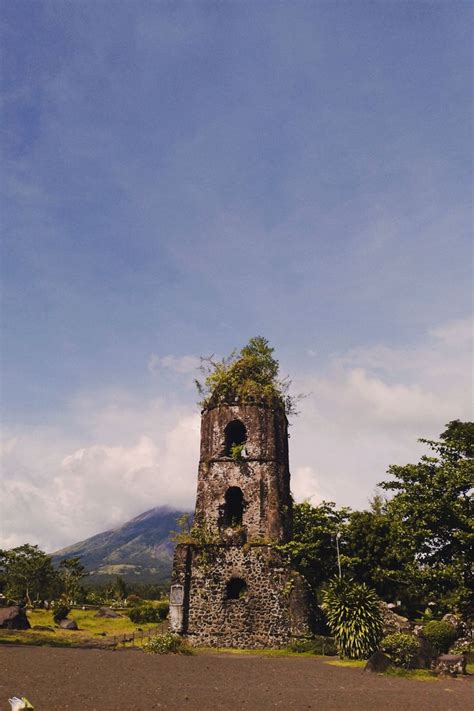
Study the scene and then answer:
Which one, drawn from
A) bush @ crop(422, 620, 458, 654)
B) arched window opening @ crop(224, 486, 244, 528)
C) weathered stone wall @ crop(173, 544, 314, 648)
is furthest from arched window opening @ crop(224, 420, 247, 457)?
bush @ crop(422, 620, 458, 654)

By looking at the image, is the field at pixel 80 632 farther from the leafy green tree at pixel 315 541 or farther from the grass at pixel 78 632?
the leafy green tree at pixel 315 541

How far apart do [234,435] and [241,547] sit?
21.1ft

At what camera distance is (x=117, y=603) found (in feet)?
178

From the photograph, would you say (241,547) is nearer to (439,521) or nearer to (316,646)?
(316,646)

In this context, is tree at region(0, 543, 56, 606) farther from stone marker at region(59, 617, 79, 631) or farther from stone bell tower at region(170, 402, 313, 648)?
stone bell tower at region(170, 402, 313, 648)

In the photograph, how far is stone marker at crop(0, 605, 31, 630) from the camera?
26.9 metres

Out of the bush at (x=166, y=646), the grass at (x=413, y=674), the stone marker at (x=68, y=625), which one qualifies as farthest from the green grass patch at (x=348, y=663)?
the stone marker at (x=68, y=625)

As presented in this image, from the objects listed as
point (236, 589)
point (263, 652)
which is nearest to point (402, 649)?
point (263, 652)

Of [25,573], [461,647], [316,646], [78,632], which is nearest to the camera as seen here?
[461,647]

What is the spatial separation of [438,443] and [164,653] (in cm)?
1606

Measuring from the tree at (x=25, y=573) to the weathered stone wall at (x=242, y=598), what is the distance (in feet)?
119

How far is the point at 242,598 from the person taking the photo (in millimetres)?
22531

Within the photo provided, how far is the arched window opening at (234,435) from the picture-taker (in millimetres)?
26094

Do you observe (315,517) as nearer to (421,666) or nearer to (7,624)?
(421,666)
